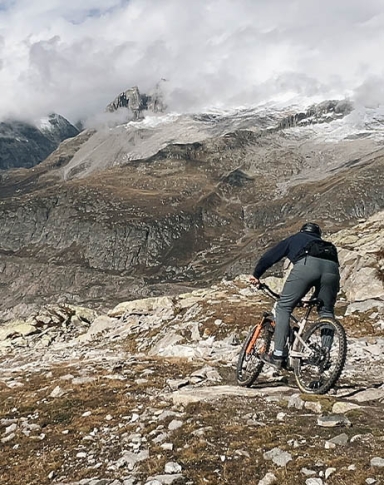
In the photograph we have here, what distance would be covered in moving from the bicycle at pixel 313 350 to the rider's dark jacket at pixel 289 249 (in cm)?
93

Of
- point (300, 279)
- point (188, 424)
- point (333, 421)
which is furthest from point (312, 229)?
point (188, 424)

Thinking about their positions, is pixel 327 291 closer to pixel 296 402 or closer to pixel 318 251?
pixel 318 251

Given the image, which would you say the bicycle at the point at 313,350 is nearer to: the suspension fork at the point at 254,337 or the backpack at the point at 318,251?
the suspension fork at the point at 254,337

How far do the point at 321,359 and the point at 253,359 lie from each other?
2536mm

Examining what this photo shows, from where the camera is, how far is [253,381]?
14.4 metres

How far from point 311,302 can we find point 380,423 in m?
3.46

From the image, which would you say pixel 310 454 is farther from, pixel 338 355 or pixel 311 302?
pixel 311 302

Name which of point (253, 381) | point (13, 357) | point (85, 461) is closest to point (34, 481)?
point (85, 461)

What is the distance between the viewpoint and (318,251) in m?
12.6

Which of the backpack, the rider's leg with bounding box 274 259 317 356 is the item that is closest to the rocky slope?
the rider's leg with bounding box 274 259 317 356

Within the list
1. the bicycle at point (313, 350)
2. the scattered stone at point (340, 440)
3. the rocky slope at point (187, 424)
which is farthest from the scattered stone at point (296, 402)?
the scattered stone at point (340, 440)

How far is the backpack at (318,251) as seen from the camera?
41.2 ft

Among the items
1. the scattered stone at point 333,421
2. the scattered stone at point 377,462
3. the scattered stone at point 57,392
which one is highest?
the scattered stone at point 377,462

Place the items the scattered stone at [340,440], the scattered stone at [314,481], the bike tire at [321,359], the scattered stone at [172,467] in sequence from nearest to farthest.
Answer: the scattered stone at [314,481], the scattered stone at [172,467], the scattered stone at [340,440], the bike tire at [321,359]
